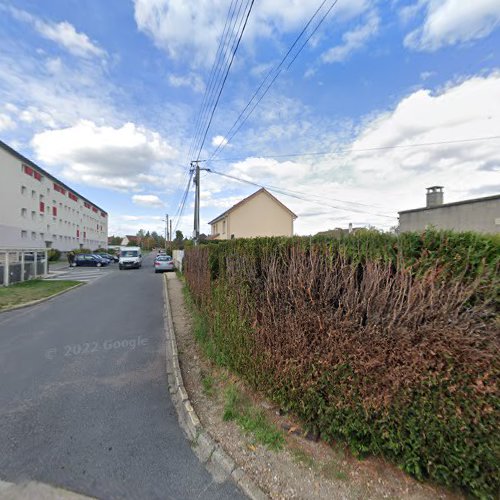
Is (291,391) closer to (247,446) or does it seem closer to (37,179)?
(247,446)

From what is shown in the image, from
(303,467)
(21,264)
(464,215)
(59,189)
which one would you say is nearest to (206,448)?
(303,467)

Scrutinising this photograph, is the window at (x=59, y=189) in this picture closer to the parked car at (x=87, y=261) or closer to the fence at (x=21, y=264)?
the parked car at (x=87, y=261)

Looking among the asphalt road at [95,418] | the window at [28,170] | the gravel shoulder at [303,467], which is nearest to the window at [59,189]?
the window at [28,170]

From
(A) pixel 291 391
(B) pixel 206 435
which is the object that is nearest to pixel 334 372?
(A) pixel 291 391

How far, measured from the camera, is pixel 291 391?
2736 mm

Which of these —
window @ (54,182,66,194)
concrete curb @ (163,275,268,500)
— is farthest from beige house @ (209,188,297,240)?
window @ (54,182,66,194)

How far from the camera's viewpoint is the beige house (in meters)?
29.2

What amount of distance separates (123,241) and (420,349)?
107382 millimetres

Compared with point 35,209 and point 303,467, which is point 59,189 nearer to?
point 35,209

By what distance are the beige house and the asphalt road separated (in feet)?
76.4

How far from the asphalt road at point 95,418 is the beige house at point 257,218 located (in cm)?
2328

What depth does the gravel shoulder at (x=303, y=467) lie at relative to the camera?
2.07 m

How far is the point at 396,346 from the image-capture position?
2078 mm

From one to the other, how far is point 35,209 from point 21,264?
2264cm
